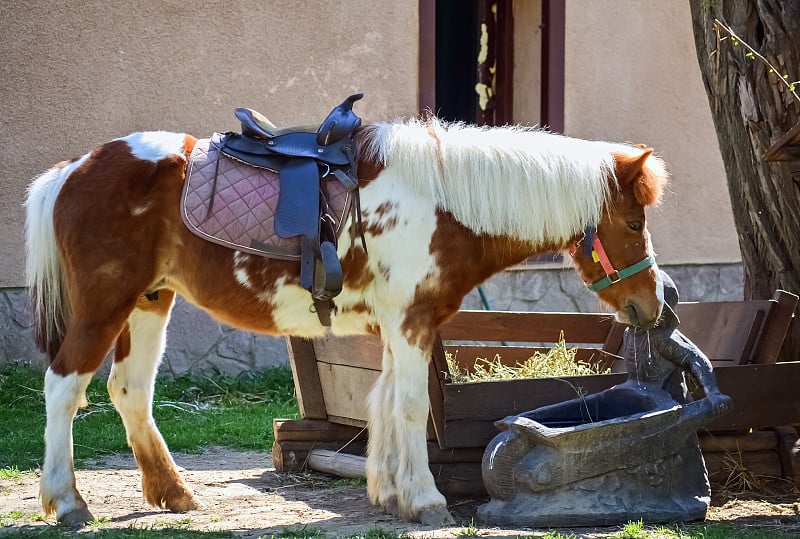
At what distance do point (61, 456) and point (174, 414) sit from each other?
114 inches

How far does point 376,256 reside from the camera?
4.78 meters

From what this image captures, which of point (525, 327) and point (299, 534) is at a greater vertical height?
point (525, 327)

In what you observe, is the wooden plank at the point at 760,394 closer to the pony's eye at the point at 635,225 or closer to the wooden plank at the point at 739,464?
the wooden plank at the point at 739,464

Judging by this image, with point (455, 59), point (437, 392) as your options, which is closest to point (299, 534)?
point (437, 392)

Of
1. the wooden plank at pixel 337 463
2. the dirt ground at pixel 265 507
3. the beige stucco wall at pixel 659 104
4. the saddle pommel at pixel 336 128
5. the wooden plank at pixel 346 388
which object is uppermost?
the beige stucco wall at pixel 659 104

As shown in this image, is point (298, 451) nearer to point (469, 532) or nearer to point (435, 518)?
point (435, 518)

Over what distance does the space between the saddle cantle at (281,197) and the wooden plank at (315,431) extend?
1.19 m

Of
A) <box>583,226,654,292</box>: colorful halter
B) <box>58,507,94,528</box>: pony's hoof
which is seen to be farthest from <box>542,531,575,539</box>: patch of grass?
<box>58,507,94,528</box>: pony's hoof

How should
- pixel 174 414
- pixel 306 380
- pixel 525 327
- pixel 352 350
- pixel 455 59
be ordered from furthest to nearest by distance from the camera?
pixel 455 59 < pixel 174 414 < pixel 525 327 < pixel 306 380 < pixel 352 350

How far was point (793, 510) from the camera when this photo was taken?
498cm

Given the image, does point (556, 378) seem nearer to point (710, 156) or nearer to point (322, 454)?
point (322, 454)

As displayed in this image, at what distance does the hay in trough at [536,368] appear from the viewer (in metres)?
5.53

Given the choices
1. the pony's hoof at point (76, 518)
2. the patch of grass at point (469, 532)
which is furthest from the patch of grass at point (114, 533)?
the patch of grass at point (469, 532)

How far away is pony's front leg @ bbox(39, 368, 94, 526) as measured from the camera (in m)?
4.57
